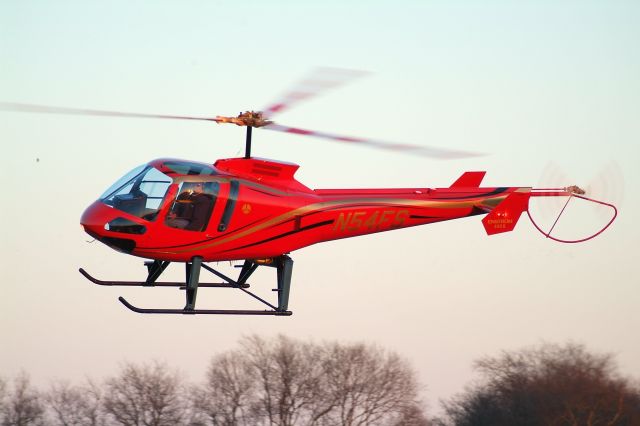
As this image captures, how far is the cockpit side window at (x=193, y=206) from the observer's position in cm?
2056

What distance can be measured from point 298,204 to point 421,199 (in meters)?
2.55

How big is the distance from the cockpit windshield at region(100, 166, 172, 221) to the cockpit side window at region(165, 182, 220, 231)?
273mm

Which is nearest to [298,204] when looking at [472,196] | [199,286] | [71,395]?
[199,286]

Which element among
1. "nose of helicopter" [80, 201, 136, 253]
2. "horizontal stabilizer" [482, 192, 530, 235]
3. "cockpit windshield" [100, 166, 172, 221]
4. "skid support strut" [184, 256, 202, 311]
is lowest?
"skid support strut" [184, 256, 202, 311]

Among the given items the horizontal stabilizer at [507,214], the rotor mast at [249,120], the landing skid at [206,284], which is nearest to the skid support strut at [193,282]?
the landing skid at [206,284]

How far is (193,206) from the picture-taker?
67.9ft

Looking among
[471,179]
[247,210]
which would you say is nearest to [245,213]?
[247,210]

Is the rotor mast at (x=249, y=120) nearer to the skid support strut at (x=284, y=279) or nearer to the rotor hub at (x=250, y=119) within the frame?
the rotor hub at (x=250, y=119)

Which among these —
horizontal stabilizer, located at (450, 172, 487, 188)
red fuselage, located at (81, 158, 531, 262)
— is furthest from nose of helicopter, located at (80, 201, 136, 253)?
horizontal stabilizer, located at (450, 172, 487, 188)

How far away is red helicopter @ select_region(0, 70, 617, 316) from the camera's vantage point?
20484 millimetres

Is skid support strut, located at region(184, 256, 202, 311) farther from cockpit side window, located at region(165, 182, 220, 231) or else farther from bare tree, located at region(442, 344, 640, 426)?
bare tree, located at region(442, 344, 640, 426)

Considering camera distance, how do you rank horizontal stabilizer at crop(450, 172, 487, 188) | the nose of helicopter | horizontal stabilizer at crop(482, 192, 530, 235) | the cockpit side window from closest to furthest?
the nose of helicopter
the cockpit side window
horizontal stabilizer at crop(482, 192, 530, 235)
horizontal stabilizer at crop(450, 172, 487, 188)

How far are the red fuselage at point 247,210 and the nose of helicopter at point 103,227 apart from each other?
2cm

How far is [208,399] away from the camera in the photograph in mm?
44000
